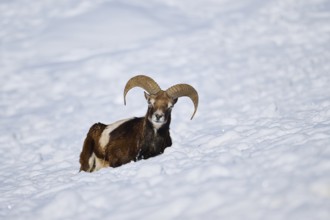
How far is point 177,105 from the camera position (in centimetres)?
1700

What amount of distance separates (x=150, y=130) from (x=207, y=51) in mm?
13898

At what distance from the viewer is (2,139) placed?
48.5 ft

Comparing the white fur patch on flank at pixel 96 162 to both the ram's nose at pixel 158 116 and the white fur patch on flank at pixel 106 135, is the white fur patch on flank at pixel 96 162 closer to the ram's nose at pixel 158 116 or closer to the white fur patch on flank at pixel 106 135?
the white fur patch on flank at pixel 106 135

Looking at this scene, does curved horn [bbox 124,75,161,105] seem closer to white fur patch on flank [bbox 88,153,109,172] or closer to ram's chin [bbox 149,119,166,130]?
ram's chin [bbox 149,119,166,130]

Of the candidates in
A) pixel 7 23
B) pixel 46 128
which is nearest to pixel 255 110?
pixel 46 128

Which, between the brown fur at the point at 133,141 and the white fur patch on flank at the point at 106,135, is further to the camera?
the white fur patch on flank at the point at 106,135

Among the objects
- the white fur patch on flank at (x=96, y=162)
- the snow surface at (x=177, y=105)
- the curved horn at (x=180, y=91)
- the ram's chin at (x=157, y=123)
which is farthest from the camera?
the white fur patch on flank at (x=96, y=162)

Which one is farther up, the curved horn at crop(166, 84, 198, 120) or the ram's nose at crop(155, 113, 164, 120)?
the curved horn at crop(166, 84, 198, 120)

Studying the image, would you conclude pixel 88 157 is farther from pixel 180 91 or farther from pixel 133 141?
pixel 180 91

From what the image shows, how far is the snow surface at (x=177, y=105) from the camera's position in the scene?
628 cm

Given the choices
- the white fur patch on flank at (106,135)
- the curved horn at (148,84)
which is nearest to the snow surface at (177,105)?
the white fur patch on flank at (106,135)

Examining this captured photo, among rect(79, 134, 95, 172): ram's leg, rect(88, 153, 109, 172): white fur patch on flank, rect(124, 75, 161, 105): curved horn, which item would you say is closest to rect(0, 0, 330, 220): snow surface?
rect(79, 134, 95, 172): ram's leg

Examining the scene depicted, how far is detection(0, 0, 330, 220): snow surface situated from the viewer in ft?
20.6

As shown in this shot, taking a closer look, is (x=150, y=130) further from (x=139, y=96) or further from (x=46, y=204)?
(x=139, y=96)
